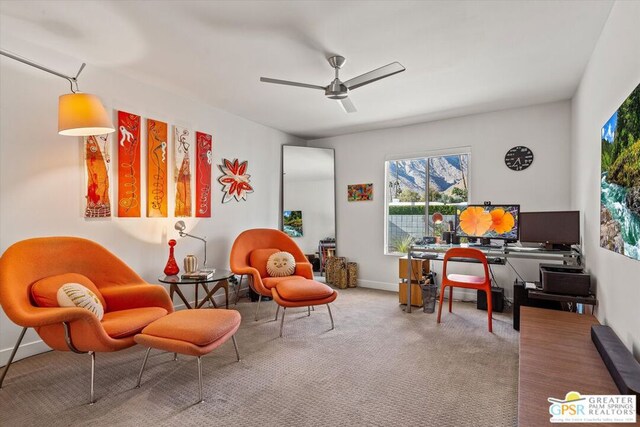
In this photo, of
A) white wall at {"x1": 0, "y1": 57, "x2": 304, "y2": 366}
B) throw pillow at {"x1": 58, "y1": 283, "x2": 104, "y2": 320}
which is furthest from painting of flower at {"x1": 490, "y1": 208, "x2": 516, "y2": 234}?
throw pillow at {"x1": 58, "y1": 283, "x2": 104, "y2": 320}

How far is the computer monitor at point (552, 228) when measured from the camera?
122 inches

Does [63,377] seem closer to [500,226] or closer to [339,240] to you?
[339,240]

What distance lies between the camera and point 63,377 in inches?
90.9

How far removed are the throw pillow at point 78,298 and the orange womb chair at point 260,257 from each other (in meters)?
1.47

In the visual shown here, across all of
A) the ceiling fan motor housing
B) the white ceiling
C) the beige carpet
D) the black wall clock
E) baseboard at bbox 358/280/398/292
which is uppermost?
the white ceiling

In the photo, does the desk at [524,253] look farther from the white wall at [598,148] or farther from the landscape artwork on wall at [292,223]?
the landscape artwork on wall at [292,223]

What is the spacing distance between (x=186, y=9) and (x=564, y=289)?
11.1 ft

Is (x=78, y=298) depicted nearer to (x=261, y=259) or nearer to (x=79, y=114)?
(x=79, y=114)

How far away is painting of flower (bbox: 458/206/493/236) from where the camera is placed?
383 cm

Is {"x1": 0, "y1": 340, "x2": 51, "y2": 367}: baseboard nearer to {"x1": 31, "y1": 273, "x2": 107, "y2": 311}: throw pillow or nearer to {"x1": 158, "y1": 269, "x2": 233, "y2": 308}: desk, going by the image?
{"x1": 31, "y1": 273, "x2": 107, "y2": 311}: throw pillow

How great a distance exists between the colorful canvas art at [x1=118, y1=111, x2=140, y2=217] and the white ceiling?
0.48 meters

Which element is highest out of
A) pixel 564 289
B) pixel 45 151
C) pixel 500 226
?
pixel 45 151

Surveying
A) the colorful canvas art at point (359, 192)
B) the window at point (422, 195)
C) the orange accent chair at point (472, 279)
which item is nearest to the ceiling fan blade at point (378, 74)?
the orange accent chair at point (472, 279)

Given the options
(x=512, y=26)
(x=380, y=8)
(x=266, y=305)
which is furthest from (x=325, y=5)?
(x=266, y=305)
